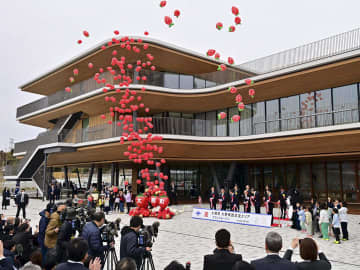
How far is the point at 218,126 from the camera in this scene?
2698 centimetres

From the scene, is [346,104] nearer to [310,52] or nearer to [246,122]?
[310,52]

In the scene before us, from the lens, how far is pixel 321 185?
2436 centimetres

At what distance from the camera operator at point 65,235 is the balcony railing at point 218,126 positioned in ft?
58.9

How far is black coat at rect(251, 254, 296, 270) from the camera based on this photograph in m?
3.85

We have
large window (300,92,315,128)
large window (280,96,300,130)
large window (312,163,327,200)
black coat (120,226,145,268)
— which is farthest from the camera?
large window (312,163,327,200)

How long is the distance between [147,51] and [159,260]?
18323mm

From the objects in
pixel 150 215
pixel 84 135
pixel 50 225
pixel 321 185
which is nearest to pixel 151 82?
pixel 84 135

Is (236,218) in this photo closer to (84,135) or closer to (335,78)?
(335,78)

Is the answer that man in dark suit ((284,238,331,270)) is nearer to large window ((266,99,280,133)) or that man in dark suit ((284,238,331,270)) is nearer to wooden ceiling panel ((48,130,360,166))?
wooden ceiling panel ((48,130,360,166))

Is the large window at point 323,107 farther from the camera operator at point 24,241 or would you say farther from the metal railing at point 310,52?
the camera operator at point 24,241

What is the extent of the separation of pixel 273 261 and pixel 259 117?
2202 cm

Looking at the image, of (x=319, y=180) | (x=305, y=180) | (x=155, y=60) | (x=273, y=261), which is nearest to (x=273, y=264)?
(x=273, y=261)

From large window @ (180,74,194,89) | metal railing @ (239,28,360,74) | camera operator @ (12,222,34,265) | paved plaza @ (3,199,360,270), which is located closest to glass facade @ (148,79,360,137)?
metal railing @ (239,28,360,74)

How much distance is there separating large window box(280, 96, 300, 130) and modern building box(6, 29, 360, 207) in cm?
8
